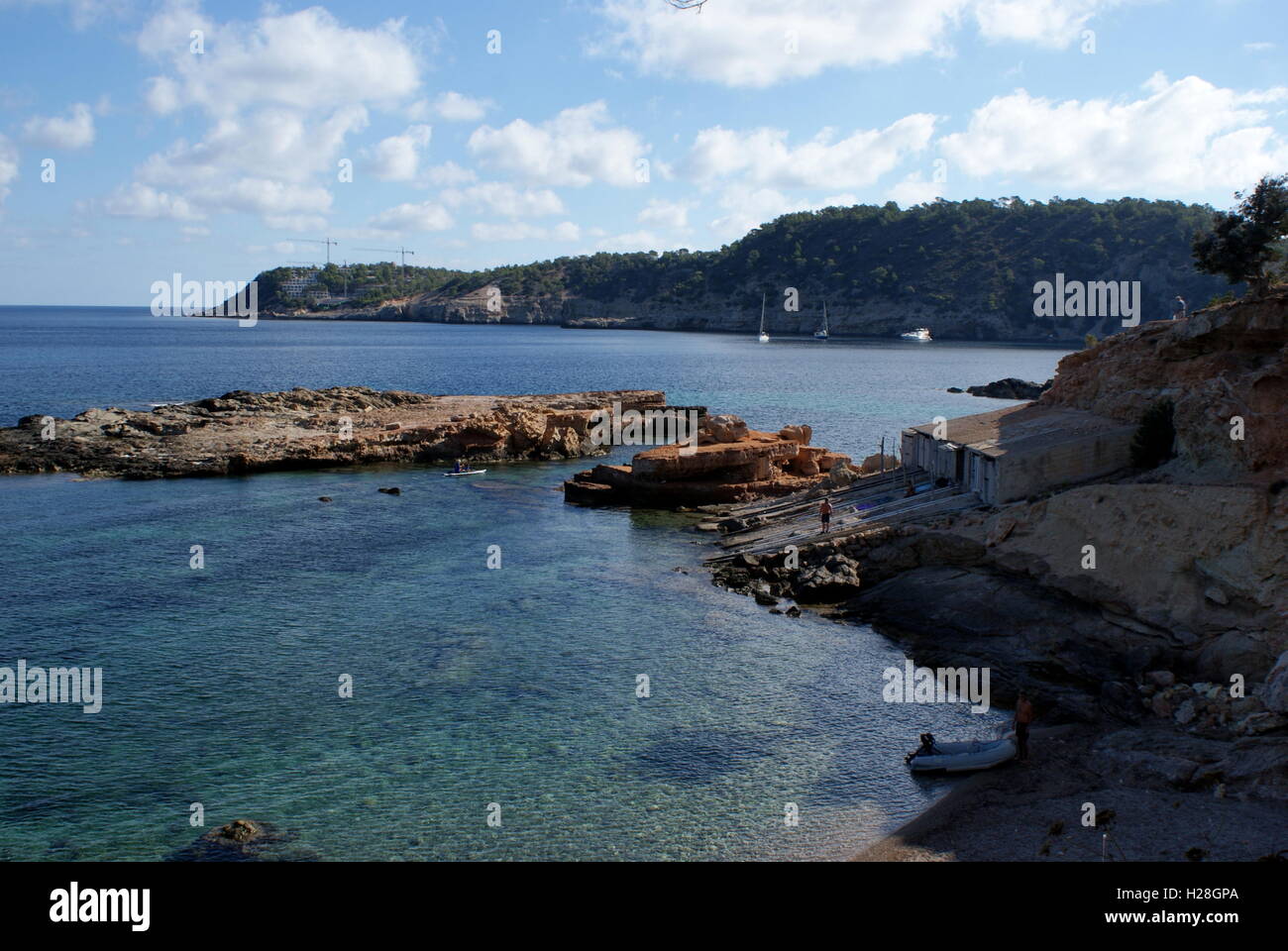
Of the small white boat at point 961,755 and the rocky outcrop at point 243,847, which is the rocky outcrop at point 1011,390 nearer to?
the small white boat at point 961,755

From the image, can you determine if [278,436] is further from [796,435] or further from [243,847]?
[243,847]

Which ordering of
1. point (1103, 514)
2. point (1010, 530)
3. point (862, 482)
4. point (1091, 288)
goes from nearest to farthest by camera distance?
point (1103, 514) → point (1010, 530) → point (862, 482) → point (1091, 288)

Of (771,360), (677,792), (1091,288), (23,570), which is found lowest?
(677,792)

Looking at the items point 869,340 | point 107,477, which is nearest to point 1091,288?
point 869,340

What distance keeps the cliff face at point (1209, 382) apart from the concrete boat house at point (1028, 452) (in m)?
1.24

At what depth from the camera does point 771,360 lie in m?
137

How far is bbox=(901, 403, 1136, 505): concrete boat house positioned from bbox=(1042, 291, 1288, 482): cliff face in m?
1.24

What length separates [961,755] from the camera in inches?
768

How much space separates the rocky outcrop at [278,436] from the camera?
50.9 metres

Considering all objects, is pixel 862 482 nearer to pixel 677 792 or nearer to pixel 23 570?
pixel 677 792

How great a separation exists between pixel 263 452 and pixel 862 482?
105ft

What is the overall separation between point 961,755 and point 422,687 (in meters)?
12.4

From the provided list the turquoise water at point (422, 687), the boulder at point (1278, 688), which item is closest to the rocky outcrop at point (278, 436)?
the turquoise water at point (422, 687)

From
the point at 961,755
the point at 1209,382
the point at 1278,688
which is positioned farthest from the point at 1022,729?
the point at 1209,382
